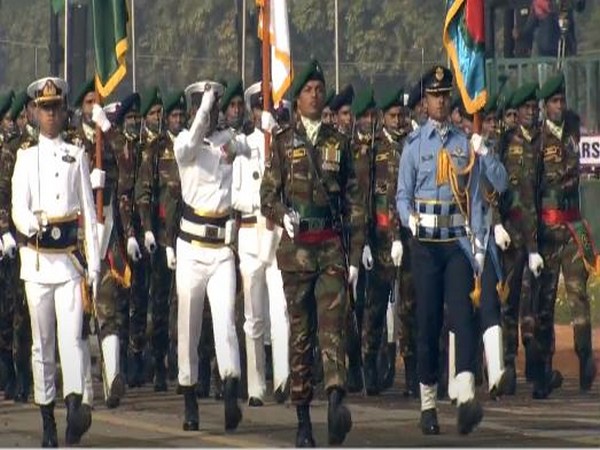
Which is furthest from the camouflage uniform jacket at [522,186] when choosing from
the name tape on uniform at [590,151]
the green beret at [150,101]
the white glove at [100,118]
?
the name tape on uniform at [590,151]

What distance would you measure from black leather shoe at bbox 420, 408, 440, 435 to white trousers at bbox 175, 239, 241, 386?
1.41 meters

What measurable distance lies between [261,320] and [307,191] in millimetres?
3151

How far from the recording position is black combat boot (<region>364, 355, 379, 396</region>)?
65.3 feet

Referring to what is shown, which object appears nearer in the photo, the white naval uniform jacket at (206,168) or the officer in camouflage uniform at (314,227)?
the officer in camouflage uniform at (314,227)

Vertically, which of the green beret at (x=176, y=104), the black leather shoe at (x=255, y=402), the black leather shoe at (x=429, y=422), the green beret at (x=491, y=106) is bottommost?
the black leather shoe at (x=255, y=402)

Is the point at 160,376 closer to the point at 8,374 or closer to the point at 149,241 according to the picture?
the point at 149,241

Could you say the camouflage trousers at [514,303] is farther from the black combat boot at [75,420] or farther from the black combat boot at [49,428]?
the black combat boot at [49,428]

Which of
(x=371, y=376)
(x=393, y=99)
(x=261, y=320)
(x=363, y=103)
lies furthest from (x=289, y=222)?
(x=363, y=103)

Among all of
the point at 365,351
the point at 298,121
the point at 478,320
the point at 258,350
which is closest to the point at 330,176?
the point at 298,121

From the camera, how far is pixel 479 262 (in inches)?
647

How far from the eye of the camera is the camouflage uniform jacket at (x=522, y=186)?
765 inches

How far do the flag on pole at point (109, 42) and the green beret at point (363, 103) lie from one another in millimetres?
2916

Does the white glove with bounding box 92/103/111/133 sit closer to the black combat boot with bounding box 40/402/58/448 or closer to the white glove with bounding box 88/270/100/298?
the white glove with bounding box 88/270/100/298

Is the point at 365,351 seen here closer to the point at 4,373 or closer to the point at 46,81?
the point at 4,373
